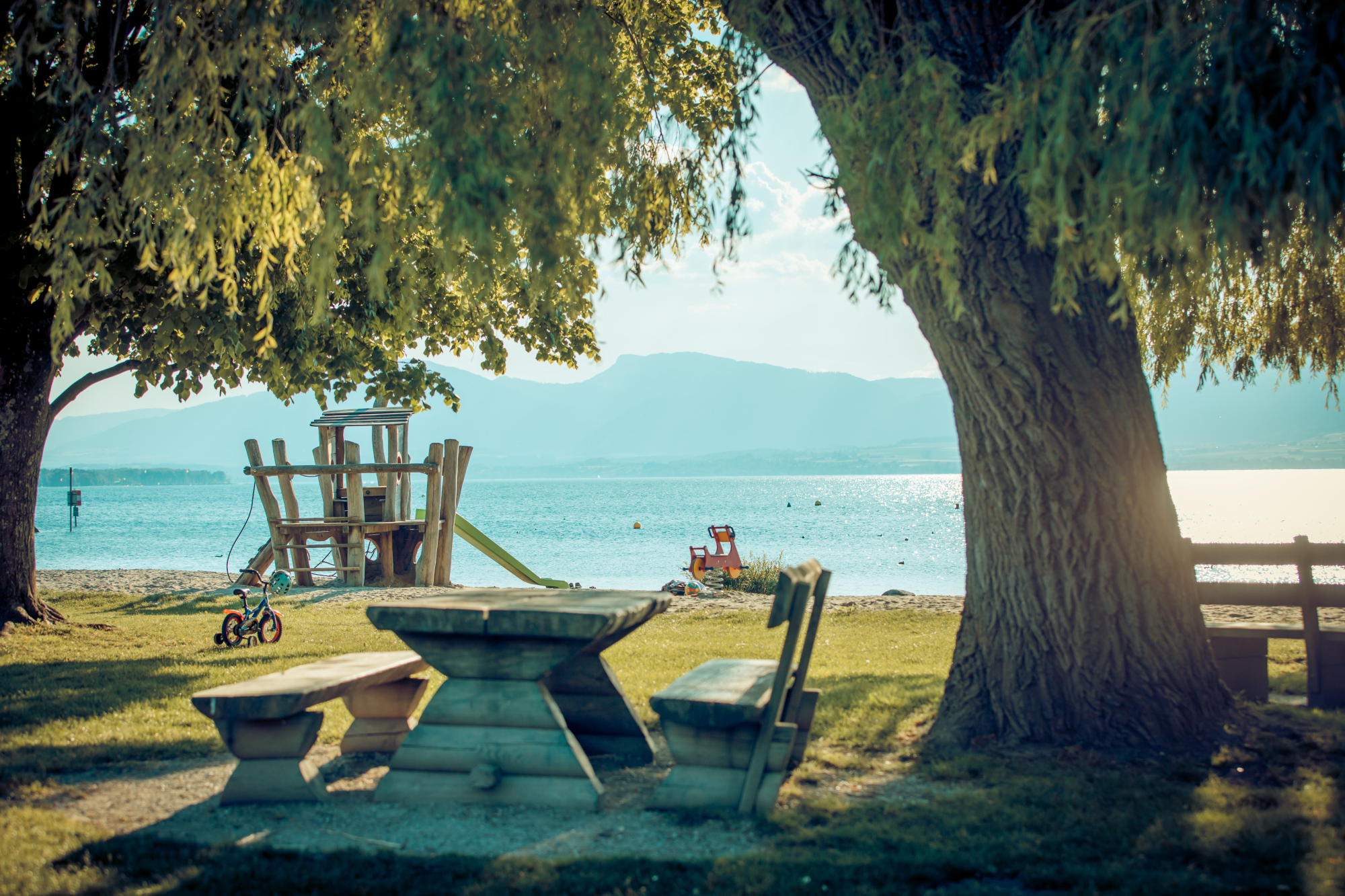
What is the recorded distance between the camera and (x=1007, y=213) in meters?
4.56

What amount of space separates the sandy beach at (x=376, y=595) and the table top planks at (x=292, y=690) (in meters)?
6.97

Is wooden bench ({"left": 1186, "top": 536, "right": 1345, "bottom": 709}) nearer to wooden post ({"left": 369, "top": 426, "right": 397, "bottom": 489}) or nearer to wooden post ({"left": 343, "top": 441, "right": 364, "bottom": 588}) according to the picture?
wooden post ({"left": 343, "top": 441, "right": 364, "bottom": 588})

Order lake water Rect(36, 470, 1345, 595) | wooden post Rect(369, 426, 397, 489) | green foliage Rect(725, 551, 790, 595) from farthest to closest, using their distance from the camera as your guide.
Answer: lake water Rect(36, 470, 1345, 595) → wooden post Rect(369, 426, 397, 489) → green foliage Rect(725, 551, 790, 595)

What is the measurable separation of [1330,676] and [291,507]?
15746mm

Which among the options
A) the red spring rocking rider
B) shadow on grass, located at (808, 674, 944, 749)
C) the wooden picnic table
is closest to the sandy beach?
the red spring rocking rider

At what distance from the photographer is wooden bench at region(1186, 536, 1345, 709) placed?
5461mm

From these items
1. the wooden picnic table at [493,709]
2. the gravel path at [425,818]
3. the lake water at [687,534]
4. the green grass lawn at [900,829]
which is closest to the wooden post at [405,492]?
the lake water at [687,534]

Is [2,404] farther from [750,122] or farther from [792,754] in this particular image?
[792,754]

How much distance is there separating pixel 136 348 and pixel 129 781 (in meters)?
8.19

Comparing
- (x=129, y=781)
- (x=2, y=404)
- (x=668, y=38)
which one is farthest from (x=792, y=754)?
(x=2, y=404)

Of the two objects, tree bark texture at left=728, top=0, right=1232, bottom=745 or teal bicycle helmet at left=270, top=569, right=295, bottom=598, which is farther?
teal bicycle helmet at left=270, top=569, right=295, bottom=598

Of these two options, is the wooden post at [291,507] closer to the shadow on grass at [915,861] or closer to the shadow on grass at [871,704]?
Result: the shadow on grass at [871,704]

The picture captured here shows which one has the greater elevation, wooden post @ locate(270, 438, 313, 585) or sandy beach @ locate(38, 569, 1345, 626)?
wooden post @ locate(270, 438, 313, 585)

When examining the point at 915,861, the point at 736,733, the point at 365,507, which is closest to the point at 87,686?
the point at 736,733
